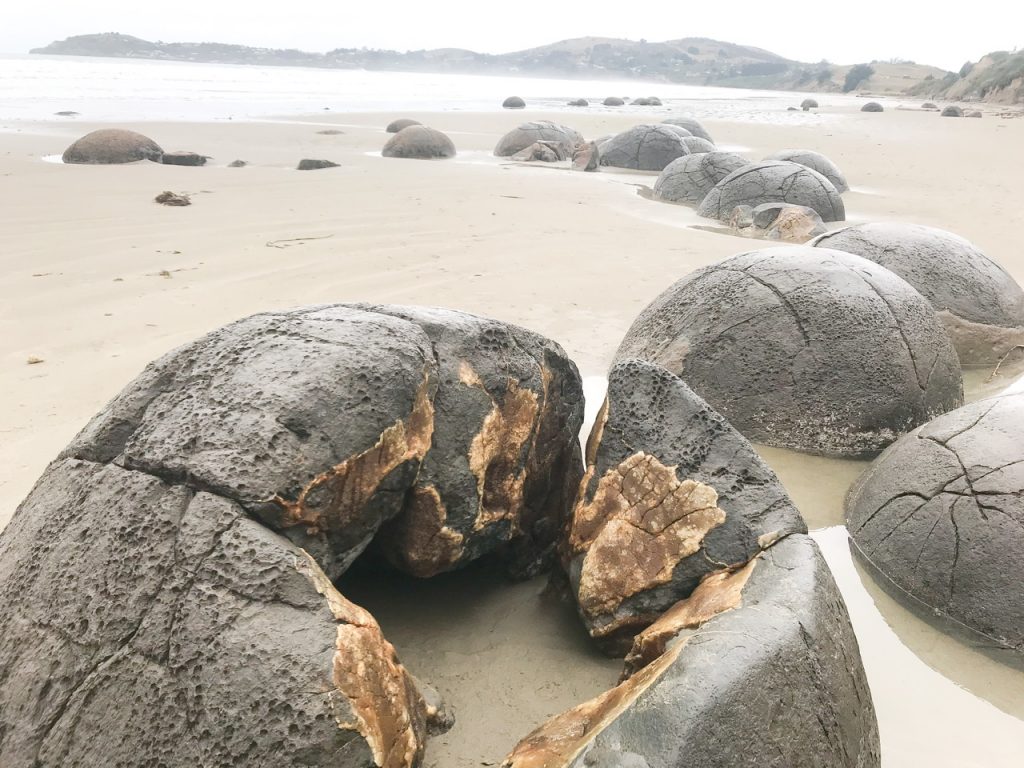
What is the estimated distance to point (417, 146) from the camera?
52.7 feet

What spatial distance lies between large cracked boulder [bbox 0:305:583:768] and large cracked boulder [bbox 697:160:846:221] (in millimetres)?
8656

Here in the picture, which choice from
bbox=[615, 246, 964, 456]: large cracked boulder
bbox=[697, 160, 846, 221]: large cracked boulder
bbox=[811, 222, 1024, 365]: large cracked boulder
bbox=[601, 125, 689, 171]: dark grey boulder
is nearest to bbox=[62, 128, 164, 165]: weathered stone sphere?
bbox=[601, 125, 689, 171]: dark grey boulder

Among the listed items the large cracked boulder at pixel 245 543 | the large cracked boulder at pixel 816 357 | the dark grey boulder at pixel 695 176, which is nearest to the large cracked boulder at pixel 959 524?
the large cracked boulder at pixel 816 357

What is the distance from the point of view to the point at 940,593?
9.14ft

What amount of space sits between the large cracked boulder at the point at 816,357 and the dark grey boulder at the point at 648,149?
39.2ft

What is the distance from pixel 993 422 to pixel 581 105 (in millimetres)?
36236

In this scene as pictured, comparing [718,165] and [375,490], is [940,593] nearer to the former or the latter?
[375,490]

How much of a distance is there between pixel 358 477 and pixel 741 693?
99 cm

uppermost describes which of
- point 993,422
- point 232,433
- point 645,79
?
point 232,433

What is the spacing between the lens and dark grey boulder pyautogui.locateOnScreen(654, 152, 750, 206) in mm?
11742

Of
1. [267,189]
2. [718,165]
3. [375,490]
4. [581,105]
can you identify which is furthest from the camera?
[581,105]

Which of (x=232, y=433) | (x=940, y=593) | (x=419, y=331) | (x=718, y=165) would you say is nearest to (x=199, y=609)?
(x=232, y=433)

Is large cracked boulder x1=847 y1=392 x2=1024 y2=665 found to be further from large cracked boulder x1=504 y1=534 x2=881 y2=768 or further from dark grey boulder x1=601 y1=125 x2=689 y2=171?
dark grey boulder x1=601 y1=125 x2=689 y2=171

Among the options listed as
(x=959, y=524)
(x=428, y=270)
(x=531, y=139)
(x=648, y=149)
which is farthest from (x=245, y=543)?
(x=531, y=139)
